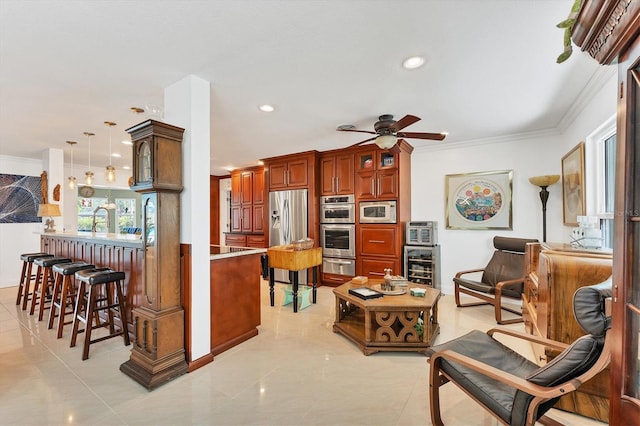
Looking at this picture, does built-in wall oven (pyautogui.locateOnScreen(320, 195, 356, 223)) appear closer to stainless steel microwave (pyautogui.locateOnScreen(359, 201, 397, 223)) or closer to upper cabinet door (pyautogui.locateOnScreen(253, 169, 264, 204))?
stainless steel microwave (pyautogui.locateOnScreen(359, 201, 397, 223))

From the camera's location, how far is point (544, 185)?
3.60m

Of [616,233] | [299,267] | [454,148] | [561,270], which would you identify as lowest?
[299,267]

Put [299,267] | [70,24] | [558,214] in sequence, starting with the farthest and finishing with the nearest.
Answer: [558,214]
[299,267]
[70,24]

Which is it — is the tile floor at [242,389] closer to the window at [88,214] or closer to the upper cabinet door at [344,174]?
the upper cabinet door at [344,174]

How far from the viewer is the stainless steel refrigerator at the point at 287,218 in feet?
16.1

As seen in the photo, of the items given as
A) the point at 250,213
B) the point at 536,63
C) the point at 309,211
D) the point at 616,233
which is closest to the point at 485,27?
the point at 536,63

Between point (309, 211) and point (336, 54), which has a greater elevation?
point (336, 54)

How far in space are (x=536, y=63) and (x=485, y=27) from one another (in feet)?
2.50

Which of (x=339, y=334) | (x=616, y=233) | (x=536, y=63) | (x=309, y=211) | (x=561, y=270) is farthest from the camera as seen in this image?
(x=309, y=211)

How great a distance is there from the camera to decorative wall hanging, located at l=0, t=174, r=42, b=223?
195 inches

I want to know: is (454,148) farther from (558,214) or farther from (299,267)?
(299,267)

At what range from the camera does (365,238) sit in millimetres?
4527

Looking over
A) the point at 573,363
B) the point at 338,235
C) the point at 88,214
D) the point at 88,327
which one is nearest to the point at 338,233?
the point at 338,235

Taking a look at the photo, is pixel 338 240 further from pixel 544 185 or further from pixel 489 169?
pixel 544 185
